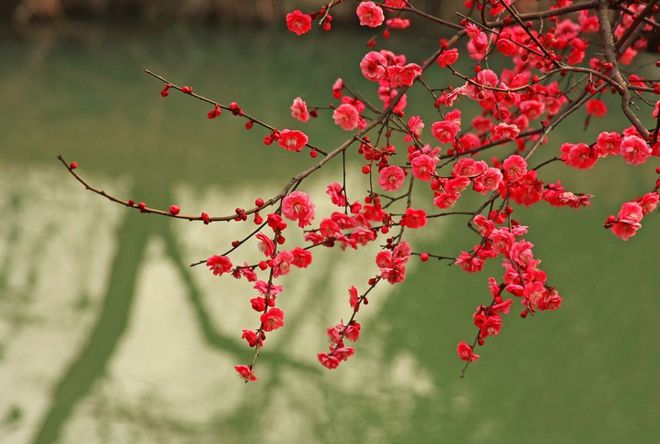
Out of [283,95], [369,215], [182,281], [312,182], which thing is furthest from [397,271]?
[283,95]

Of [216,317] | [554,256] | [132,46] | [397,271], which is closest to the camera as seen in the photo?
[397,271]

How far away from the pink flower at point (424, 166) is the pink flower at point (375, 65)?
17cm

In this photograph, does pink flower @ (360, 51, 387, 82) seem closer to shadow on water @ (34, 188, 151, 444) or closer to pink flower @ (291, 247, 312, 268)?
pink flower @ (291, 247, 312, 268)

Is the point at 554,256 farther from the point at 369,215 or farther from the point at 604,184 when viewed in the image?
the point at 369,215

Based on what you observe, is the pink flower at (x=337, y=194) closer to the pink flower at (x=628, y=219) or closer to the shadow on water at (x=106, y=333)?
the pink flower at (x=628, y=219)

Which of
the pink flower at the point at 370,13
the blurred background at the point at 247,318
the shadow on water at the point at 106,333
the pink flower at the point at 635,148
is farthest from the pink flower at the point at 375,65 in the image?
the shadow on water at the point at 106,333

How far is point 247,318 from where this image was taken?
9.09 feet

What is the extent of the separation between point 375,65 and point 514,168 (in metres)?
0.28

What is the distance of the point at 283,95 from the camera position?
4789 mm

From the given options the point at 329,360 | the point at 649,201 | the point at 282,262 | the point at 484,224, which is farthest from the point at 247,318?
the point at 649,201

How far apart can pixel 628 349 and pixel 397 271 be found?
1538 mm

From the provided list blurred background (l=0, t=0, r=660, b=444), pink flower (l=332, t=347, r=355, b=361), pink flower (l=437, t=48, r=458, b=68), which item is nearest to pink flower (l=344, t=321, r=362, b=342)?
pink flower (l=332, t=347, r=355, b=361)

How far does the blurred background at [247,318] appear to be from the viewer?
2301 mm

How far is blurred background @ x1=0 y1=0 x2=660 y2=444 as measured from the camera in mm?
2301
